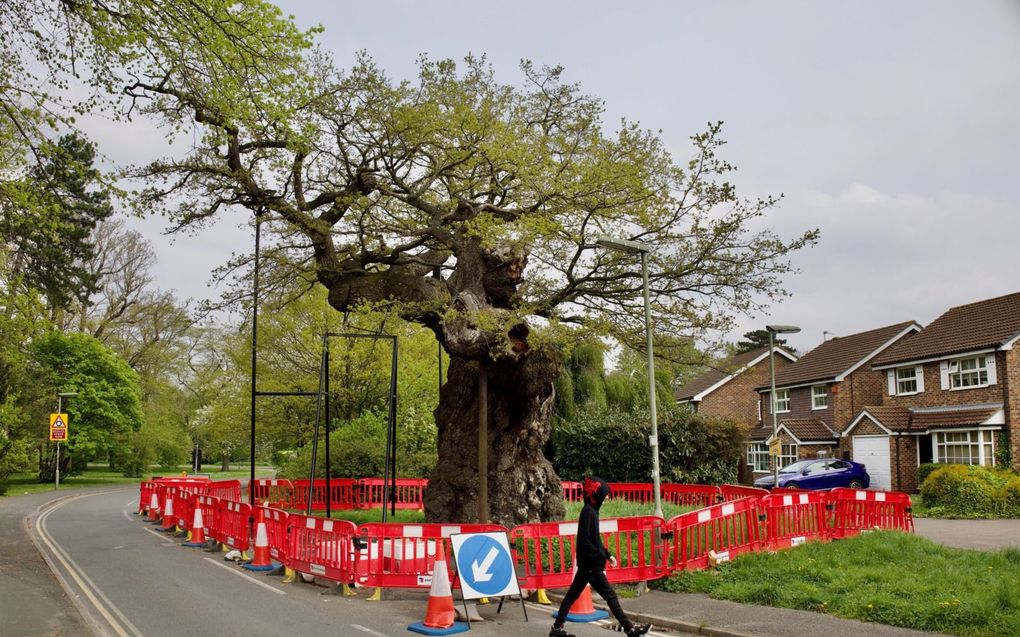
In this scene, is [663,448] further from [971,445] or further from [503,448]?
[503,448]

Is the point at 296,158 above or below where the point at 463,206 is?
above

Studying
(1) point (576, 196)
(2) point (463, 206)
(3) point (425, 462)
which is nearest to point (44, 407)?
(3) point (425, 462)

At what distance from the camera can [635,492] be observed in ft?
77.0

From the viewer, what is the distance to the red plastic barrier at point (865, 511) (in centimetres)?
1521

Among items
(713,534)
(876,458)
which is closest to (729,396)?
(876,458)

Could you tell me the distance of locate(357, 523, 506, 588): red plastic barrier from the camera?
11008 mm

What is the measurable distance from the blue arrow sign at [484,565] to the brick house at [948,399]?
2564cm

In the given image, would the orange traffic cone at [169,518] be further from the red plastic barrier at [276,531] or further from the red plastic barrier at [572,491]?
the red plastic barrier at [572,491]

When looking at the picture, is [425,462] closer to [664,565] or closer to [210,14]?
[664,565]

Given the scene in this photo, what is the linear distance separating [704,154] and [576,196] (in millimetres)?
2459

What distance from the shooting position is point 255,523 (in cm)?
1521

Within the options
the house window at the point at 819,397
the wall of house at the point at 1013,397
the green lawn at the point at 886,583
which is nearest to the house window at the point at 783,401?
the house window at the point at 819,397

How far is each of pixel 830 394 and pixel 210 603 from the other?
35.3 meters

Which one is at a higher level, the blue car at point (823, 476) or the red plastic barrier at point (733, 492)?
the red plastic barrier at point (733, 492)
